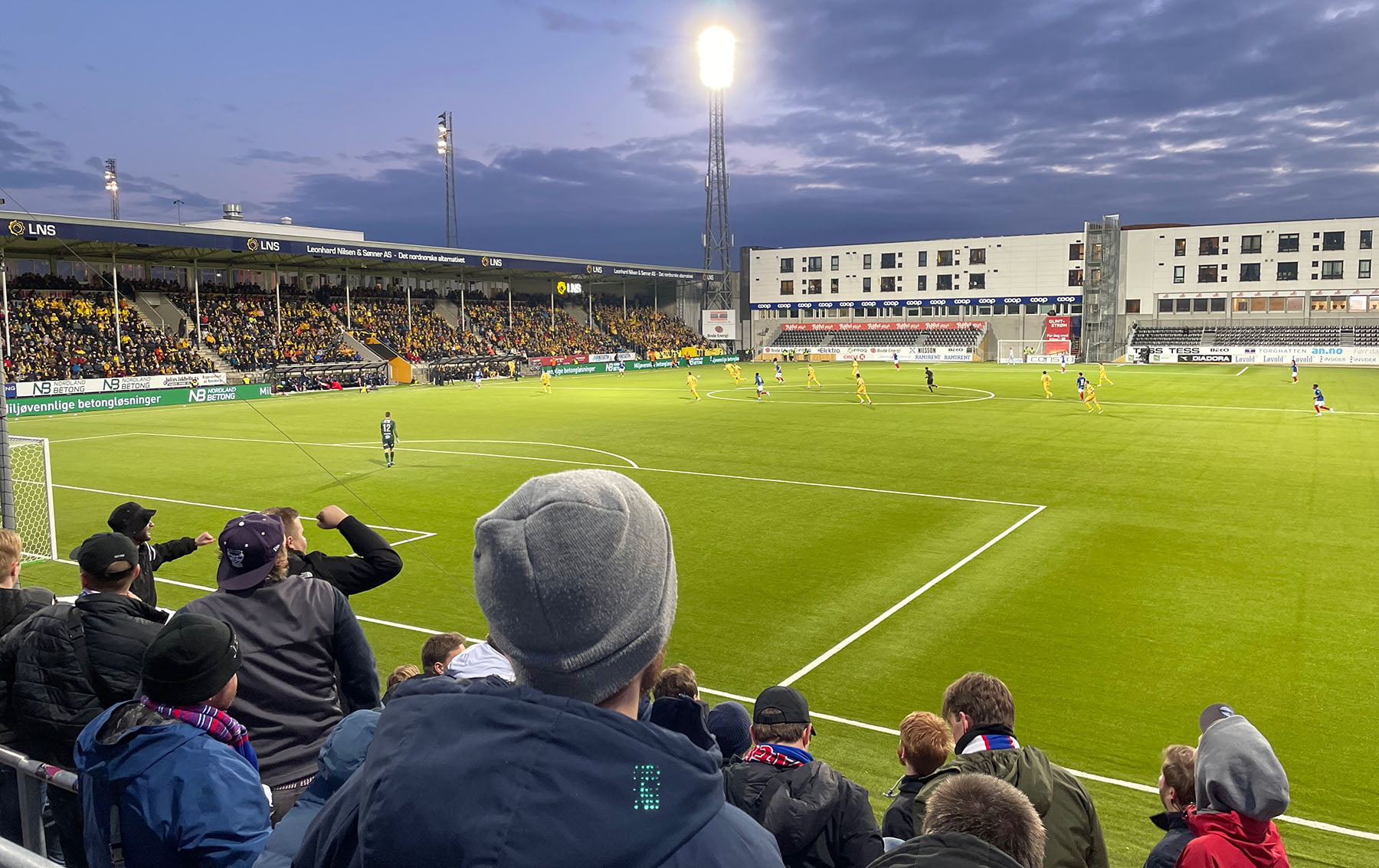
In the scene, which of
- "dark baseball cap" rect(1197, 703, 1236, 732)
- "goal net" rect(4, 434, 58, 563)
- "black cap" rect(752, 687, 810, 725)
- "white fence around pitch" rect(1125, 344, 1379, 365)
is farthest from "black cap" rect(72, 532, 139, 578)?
"white fence around pitch" rect(1125, 344, 1379, 365)

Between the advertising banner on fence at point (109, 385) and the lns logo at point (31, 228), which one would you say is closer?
the lns logo at point (31, 228)

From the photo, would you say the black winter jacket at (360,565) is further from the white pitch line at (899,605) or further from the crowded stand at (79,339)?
the crowded stand at (79,339)

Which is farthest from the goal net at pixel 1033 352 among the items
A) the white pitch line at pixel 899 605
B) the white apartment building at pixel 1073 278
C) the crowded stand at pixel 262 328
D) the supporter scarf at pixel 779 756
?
the supporter scarf at pixel 779 756

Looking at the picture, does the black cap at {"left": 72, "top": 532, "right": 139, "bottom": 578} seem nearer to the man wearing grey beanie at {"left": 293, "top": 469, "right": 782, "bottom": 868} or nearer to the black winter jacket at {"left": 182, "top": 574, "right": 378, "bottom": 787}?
the black winter jacket at {"left": 182, "top": 574, "right": 378, "bottom": 787}

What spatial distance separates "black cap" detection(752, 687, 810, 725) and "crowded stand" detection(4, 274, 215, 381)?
54.0 meters

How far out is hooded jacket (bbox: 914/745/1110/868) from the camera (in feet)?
13.1

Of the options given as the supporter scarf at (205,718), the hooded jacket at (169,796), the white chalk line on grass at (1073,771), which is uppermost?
the supporter scarf at (205,718)

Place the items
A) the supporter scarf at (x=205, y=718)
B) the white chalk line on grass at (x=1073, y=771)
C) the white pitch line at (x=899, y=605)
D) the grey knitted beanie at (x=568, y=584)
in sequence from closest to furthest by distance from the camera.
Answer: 1. the grey knitted beanie at (x=568, y=584)
2. the supporter scarf at (x=205, y=718)
3. the white chalk line on grass at (x=1073, y=771)
4. the white pitch line at (x=899, y=605)

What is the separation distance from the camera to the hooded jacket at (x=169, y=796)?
318cm

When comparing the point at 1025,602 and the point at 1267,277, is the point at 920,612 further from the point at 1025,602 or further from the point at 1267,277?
the point at 1267,277

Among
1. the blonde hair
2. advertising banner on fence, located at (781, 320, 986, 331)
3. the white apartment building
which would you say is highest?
the white apartment building

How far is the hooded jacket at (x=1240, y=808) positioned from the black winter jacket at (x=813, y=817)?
133 centimetres

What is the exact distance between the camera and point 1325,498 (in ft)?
68.1

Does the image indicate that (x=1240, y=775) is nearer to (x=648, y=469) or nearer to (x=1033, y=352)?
(x=648, y=469)
